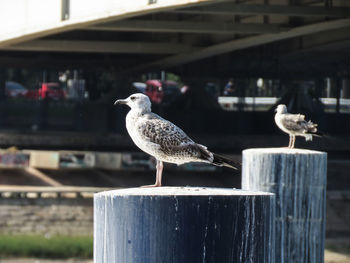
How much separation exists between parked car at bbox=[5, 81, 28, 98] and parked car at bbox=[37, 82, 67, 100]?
110cm

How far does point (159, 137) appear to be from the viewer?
7.18m

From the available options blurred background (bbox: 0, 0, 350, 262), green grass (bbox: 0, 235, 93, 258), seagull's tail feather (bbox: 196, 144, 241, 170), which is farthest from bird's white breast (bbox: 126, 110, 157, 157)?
green grass (bbox: 0, 235, 93, 258)

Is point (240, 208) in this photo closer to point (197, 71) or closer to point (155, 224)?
point (155, 224)

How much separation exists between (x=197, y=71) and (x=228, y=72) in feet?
5.69

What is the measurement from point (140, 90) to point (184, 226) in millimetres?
48823

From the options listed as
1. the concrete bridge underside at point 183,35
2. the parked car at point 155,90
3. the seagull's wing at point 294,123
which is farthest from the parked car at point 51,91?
the seagull's wing at point 294,123

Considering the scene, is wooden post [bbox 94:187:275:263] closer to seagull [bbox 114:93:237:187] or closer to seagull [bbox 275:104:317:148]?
seagull [bbox 114:93:237:187]

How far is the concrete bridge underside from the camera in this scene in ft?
86.4

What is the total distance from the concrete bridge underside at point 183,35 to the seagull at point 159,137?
15740 millimetres

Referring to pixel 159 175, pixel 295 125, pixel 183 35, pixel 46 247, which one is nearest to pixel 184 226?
pixel 159 175

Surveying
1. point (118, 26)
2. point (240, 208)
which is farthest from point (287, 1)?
point (240, 208)

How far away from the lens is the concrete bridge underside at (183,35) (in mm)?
26328

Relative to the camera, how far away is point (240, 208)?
495 cm

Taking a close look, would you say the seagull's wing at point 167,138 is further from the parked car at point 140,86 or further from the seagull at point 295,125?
the parked car at point 140,86
